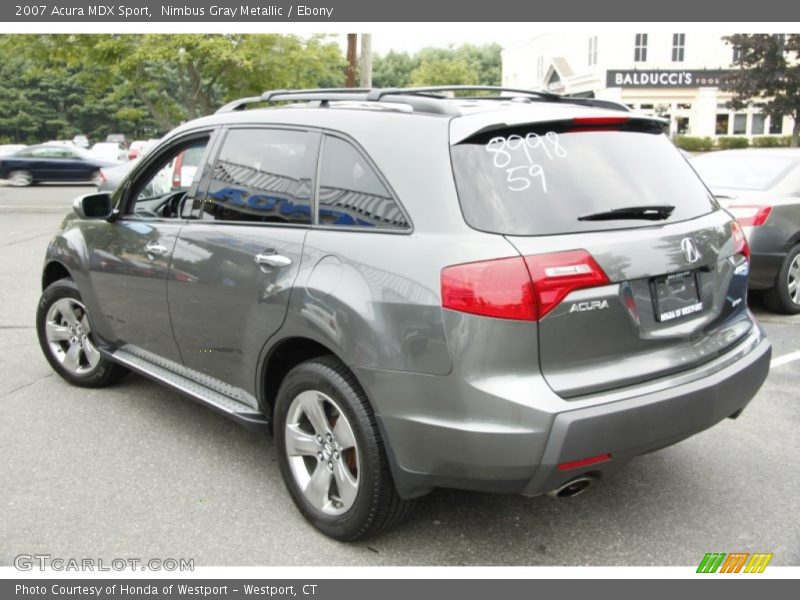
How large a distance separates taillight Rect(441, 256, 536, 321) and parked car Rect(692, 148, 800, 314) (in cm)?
512

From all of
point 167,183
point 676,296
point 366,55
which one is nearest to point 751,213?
point 676,296

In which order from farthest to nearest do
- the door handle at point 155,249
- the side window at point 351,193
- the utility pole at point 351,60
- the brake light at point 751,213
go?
the utility pole at point 351,60
the brake light at point 751,213
the door handle at point 155,249
the side window at point 351,193

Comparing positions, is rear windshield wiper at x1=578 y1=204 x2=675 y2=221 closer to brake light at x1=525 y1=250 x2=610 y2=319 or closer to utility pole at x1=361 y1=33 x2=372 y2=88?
brake light at x1=525 y1=250 x2=610 y2=319

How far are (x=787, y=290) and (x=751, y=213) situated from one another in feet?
2.84

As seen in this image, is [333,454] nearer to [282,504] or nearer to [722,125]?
[282,504]

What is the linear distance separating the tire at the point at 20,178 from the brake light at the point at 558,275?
1066 inches

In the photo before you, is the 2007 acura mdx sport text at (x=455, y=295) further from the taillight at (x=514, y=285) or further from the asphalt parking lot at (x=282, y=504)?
the asphalt parking lot at (x=282, y=504)

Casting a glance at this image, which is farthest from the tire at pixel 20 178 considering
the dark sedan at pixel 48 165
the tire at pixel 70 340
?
the tire at pixel 70 340

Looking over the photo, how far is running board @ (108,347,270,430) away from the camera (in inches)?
146

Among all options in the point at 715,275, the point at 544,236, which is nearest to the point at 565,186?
the point at 544,236

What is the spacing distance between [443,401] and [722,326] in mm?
1374

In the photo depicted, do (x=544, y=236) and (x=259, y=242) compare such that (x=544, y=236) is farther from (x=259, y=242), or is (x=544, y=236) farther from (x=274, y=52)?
(x=274, y=52)

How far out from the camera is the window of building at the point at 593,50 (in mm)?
53737

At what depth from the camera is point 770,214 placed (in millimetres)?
7105
